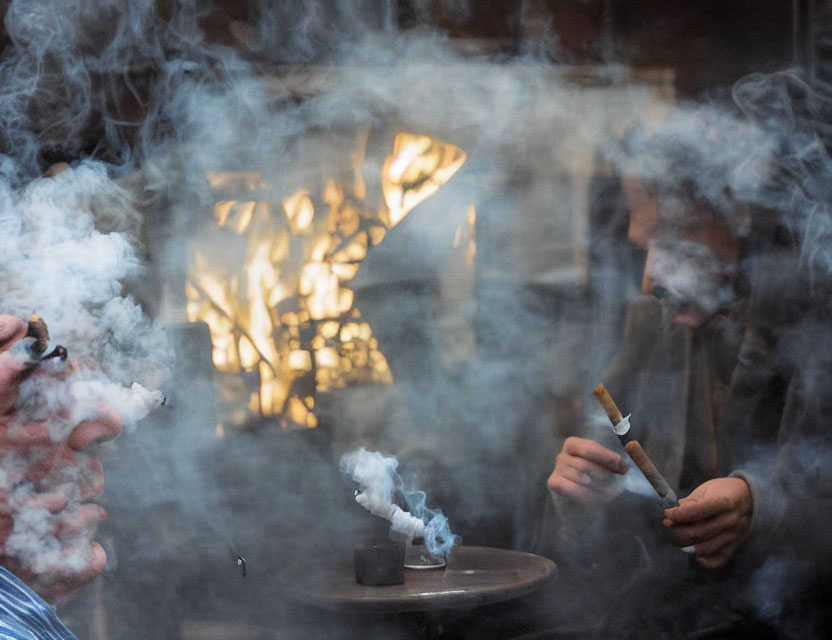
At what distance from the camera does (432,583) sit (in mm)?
2977

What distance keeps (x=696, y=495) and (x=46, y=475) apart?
1.99 m

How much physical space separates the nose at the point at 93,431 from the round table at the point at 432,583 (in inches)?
56.5

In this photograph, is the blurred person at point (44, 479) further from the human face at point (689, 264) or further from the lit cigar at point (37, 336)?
the human face at point (689, 264)

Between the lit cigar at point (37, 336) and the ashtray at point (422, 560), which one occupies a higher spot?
the lit cigar at point (37, 336)

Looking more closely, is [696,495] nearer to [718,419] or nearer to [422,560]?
[718,419]

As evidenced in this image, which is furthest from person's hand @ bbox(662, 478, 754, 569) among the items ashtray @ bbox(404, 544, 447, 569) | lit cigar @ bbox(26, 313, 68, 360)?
lit cigar @ bbox(26, 313, 68, 360)

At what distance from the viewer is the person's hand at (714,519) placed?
266 centimetres

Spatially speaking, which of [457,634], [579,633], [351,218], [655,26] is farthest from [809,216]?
[351,218]

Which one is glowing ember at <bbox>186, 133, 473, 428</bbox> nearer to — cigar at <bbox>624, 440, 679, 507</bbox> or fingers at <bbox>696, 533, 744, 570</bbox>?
fingers at <bbox>696, 533, 744, 570</bbox>

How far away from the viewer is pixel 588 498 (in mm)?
3111

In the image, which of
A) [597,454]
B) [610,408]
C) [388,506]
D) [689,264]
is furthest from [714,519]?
[689,264]

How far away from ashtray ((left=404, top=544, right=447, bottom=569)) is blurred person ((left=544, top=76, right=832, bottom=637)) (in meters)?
0.50

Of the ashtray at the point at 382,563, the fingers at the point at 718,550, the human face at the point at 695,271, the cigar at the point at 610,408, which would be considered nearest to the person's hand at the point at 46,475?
the cigar at the point at 610,408

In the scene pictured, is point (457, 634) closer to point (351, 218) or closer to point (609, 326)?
point (609, 326)
